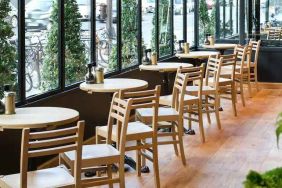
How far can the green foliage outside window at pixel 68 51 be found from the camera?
5.16 metres

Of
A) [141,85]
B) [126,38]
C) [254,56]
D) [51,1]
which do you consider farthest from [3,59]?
[254,56]

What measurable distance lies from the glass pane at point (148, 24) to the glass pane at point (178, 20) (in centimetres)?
112

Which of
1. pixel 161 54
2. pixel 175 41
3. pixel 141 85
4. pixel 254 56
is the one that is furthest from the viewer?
pixel 254 56

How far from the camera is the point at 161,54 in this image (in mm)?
8672

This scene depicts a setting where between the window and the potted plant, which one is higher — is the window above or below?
above

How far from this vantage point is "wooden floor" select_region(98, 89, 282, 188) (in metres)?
4.53

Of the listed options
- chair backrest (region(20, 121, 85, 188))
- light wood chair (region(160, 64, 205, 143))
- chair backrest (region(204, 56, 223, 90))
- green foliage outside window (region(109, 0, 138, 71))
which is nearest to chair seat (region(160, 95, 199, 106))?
light wood chair (region(160, 64, 205, 143))

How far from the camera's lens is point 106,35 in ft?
21.5

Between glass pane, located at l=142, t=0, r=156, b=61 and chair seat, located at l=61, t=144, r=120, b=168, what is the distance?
4196mm

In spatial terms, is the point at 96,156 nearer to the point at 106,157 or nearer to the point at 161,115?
the point at 106,157

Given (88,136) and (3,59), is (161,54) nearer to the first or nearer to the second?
(88,136)

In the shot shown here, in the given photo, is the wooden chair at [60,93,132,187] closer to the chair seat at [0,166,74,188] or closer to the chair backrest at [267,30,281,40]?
the chair seat at [0,166,74,188]

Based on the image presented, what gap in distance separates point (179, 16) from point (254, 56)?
187 cm

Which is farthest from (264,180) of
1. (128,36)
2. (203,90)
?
(128,36)
